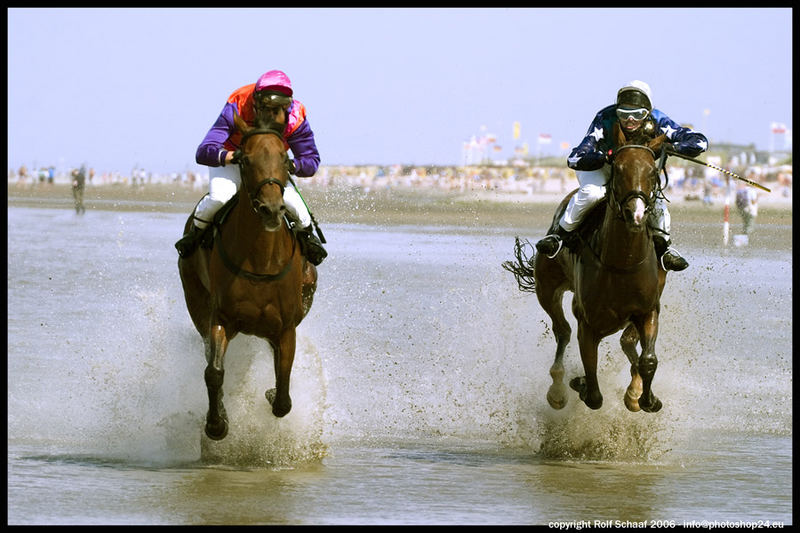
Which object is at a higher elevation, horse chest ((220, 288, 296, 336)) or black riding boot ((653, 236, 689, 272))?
black riding boot ((653, 236, 689, 272))

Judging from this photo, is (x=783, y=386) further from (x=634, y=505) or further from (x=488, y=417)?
(x=634, y=505)

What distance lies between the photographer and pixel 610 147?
12.7m

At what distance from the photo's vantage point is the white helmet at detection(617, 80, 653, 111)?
12453mm

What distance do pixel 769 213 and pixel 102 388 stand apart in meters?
38.2

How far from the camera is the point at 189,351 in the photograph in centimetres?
1370

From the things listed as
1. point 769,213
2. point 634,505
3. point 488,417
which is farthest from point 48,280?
point 769,213

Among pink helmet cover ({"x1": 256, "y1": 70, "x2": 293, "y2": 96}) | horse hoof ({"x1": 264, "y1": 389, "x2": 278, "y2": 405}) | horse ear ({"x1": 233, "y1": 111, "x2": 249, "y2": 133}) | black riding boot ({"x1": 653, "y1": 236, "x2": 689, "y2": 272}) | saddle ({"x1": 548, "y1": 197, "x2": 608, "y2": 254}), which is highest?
pink helmet cover ({"x1": 256, "y1": 70, "x2": 293, "y2": 96})

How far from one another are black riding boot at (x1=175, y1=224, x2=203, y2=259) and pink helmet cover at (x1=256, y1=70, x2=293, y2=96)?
1.38 m

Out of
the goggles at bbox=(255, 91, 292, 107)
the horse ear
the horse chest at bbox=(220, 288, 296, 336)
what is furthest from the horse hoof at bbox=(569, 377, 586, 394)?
the horse ear

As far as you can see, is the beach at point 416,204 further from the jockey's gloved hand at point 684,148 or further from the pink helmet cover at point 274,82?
the pink helmet cover at point 274,82

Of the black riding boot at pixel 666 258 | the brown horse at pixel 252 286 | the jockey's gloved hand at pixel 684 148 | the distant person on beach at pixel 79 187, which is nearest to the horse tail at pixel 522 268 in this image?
the black riding boot at pixel 666 258

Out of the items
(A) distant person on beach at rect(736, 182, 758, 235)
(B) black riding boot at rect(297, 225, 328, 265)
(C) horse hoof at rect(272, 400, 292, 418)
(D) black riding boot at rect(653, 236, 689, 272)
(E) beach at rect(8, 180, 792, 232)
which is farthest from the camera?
(E) beach at rect(8, 180, 792, 232)

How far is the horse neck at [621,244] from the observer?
11.9m

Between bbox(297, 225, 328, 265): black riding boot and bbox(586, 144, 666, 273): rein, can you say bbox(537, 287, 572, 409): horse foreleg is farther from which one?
bbox(297, 225, 328, 265): black riding boot
